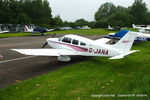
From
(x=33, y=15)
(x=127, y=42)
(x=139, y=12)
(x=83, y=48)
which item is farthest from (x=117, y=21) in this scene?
(x=83, y=48)

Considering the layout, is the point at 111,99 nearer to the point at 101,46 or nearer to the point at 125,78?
the point at 125,78

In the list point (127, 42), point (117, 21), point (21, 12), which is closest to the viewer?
point (127, 42)

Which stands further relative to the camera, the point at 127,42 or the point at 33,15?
the point at 33,15

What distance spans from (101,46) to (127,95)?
501cm

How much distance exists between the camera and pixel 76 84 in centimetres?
652

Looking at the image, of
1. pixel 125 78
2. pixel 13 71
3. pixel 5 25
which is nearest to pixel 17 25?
pixel 5 25

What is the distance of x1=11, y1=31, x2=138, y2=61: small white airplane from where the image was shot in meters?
9.24

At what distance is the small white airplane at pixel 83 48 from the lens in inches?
364

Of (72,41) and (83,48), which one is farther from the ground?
(72,41)

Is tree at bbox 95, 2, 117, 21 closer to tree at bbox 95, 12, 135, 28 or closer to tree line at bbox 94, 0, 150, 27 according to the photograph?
tree line at bbox 94, 0, 150, 27

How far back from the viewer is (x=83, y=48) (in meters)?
10.3

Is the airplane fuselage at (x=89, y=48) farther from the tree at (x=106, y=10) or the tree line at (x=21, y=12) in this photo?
the tree at (x=106, y=10)

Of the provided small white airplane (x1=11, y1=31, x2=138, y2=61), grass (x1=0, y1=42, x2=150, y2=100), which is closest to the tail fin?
small white airplane (x1=11, y1=31, x2=138, y2=61)

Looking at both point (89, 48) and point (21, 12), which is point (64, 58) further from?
point (21, 12)
